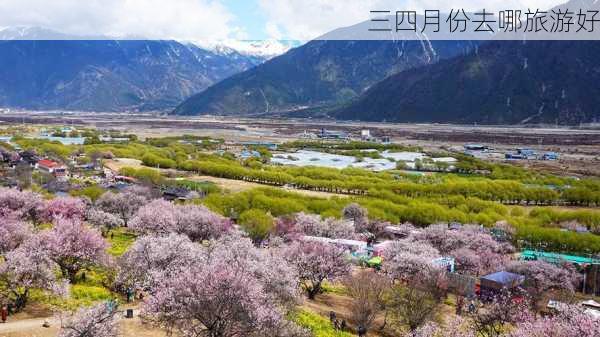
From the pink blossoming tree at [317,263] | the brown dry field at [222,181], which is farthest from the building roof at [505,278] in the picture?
the brown dry field at [222,181]

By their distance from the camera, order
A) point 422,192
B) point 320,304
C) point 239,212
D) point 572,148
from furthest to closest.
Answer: point 572,148 → point 422,192 → point 239,212 → point 320,304

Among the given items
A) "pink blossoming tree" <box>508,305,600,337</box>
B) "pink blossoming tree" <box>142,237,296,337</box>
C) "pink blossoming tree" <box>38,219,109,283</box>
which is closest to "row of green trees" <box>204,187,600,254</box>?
"pink blossoming tree" <box>38,219,109,283</box>

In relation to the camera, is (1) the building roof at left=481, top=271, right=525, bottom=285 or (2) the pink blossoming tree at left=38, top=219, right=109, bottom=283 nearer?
(2) the pink blossoming tree at left=38, top=219, right=109, bottom=283

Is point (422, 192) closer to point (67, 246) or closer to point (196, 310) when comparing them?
point (67, 246)

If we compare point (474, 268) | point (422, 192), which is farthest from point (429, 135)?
point (474, 268)

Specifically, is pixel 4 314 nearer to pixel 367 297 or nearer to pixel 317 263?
pixel 367 297

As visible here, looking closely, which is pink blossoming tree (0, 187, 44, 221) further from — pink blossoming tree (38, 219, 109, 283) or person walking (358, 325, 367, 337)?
person walking (358, 325, 367, 337)

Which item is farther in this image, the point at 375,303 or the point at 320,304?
the point at 320,304

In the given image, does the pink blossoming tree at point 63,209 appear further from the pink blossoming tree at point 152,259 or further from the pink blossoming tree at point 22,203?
the pink blossoming tree at point 152,259
